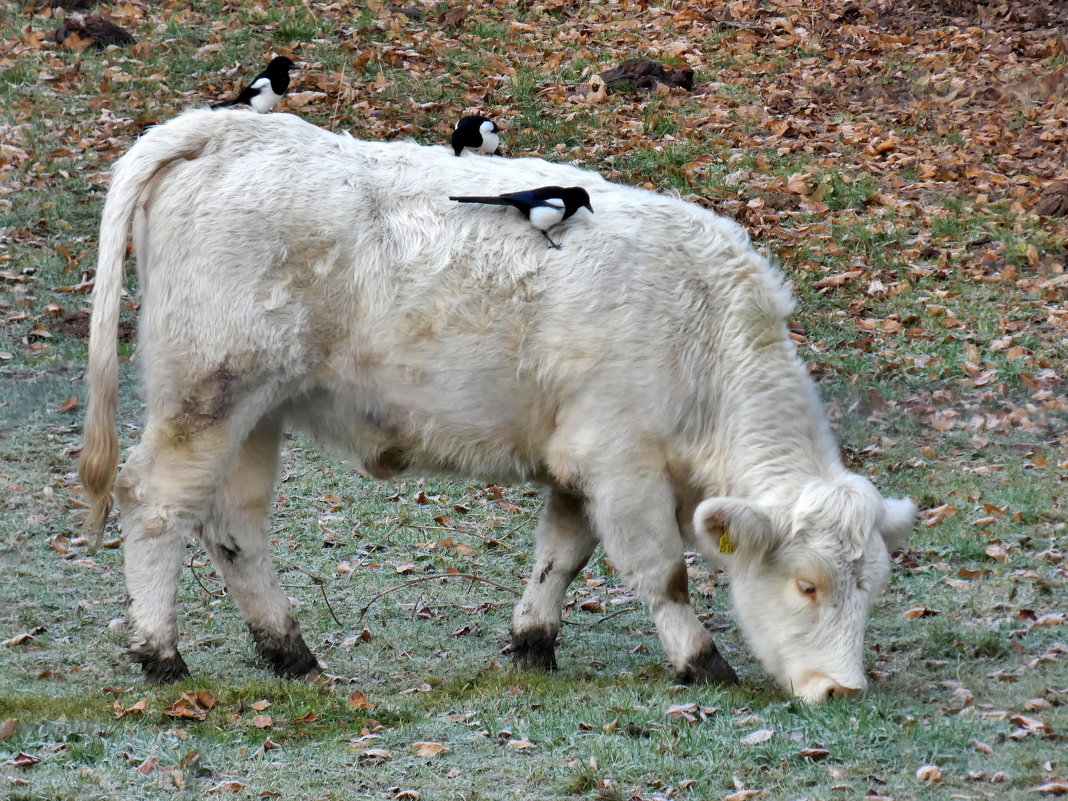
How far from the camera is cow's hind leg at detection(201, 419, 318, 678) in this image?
6.64 m

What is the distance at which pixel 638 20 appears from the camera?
1775 centimetres

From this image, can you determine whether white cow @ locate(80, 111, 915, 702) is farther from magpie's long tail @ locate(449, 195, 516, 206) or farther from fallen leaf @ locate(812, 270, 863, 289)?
fallen leaf @ locate(812, 270, 863, 289)

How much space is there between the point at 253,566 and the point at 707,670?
231 centimetres

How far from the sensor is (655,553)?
628cm

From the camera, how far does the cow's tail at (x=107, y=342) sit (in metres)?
6.29

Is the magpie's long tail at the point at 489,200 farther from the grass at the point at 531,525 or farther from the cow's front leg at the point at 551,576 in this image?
the grass at the point at 531,525

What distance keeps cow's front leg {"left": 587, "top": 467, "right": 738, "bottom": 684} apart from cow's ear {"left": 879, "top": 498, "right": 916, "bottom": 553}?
95 cm

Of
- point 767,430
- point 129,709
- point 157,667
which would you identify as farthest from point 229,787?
point 767,430

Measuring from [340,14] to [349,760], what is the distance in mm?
14058

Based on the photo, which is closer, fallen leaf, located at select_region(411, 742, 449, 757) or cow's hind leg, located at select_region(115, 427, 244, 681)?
fallen leaf, located at select_region(411, 742, 449, 757)

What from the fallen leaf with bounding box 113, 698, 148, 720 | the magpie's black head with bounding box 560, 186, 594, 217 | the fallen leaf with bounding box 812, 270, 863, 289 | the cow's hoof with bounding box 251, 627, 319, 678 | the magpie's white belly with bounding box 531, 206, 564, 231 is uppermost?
the magpie's black head with bounding box 560, 186, 594, 217

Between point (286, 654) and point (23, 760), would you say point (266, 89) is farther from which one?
point (23, 760)

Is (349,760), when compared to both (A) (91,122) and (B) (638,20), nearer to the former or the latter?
(A) (91,122)

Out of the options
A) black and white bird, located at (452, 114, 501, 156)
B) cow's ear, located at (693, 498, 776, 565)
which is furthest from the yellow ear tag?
black and white bird, located at (452, 114, 501, 156)
